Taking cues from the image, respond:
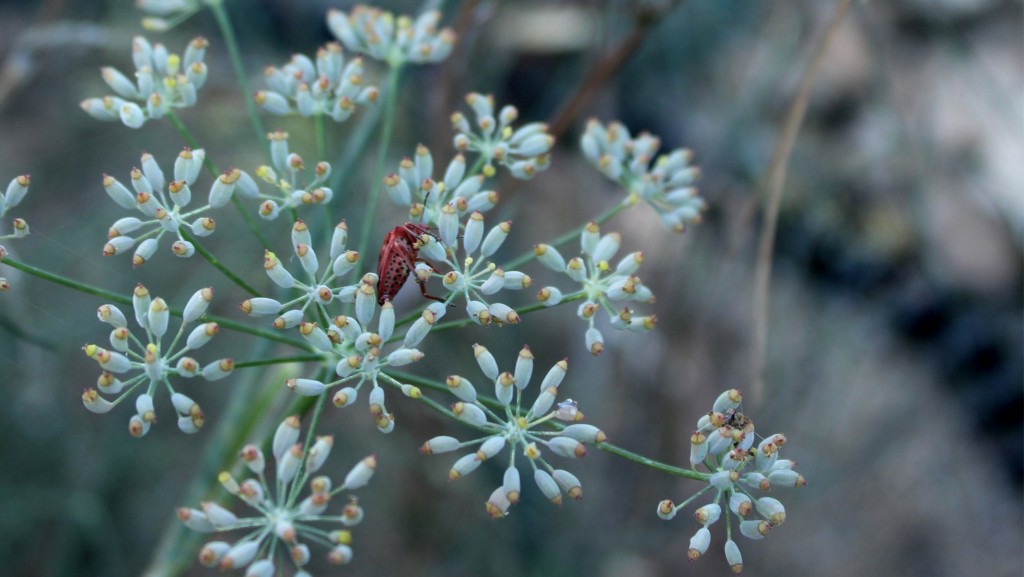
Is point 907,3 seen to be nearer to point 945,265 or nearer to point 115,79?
point 945,265

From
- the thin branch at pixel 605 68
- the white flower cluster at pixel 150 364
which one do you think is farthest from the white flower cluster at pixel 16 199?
the thin branch at pixel 605 68

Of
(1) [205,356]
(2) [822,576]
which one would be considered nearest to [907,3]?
(2) [822,576]

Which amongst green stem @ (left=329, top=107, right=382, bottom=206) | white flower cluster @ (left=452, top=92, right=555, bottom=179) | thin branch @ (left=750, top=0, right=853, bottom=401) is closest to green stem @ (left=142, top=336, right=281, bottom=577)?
green stem @ (left=329, top=107, right=382, bottom=206)

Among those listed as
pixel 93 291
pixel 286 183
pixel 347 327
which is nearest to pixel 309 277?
pixel 347 327

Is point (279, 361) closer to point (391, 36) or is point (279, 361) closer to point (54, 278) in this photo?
point (54, 278)

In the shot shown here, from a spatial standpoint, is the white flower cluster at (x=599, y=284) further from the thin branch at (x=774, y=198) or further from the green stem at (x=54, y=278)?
the green stem at (x=54, y=278)

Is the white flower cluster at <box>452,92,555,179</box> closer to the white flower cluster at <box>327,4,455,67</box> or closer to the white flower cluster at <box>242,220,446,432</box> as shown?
the white flower cluster at <box>327,4,455,67</box>
